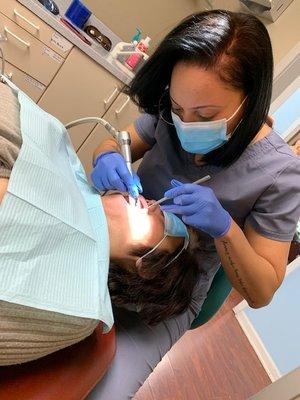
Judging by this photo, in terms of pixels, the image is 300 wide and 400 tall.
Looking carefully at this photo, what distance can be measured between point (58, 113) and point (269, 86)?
1674 millimetres

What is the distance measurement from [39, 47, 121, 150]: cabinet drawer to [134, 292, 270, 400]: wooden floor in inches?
63.8

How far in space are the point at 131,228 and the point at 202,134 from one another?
1.14ft

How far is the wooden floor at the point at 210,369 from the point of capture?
1.92m

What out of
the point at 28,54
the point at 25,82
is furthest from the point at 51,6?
the point at 25,82

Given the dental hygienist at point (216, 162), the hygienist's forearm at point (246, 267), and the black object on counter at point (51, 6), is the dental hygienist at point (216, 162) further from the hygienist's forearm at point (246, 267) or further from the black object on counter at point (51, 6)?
the black object on counter at point (51, 6)

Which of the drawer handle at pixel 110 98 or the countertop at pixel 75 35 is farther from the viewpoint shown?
the drawer handle at pixel 110 98

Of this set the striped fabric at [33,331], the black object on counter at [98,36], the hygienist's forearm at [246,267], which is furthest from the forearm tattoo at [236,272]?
the black object on counter at [98,36]

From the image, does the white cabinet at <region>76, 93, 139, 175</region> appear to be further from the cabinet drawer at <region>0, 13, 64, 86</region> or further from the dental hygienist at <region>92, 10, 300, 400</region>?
the dental hygienist at <region>92, 10, 300, 400</region>

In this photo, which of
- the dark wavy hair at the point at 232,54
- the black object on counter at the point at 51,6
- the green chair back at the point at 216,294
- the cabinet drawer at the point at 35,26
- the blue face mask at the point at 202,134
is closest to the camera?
the dark wavy hair at the point at 232,54

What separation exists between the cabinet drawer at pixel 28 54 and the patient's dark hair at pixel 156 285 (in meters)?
1.57

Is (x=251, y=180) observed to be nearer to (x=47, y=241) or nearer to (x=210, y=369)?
(x=47, y=241)

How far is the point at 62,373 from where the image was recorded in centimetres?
70

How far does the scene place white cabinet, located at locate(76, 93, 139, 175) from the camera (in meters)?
2.41

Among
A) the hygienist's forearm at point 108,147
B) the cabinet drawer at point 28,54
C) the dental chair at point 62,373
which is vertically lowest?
the cabinet drawer at point 28,54
